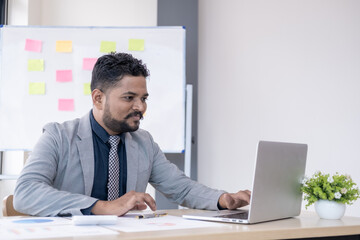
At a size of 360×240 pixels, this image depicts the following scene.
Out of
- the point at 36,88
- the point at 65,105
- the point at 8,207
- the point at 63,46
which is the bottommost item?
the point at 8,207

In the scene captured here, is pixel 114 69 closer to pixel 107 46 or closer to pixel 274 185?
pixel 274 185

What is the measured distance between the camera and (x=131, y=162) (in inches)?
75.3

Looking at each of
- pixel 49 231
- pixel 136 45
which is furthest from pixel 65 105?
pixel 49 231

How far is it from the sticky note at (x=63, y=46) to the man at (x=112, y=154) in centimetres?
111

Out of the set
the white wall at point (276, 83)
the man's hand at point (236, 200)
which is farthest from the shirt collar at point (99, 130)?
the white wall at point (276, 83)

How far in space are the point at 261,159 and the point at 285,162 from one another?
7.3 inches

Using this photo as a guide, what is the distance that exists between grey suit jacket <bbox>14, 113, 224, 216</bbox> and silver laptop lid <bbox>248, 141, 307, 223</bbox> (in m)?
0.32

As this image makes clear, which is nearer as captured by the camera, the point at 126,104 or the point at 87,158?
the point at 87,158

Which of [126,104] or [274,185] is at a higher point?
[126,104]

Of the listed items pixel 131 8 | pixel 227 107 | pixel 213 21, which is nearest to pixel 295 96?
pixel 227 107

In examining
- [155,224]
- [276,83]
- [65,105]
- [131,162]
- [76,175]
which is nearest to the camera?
[155,224]

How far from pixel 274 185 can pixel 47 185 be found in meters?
0.74

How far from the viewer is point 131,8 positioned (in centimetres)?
349

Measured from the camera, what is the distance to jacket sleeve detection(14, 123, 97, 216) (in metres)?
1.48
